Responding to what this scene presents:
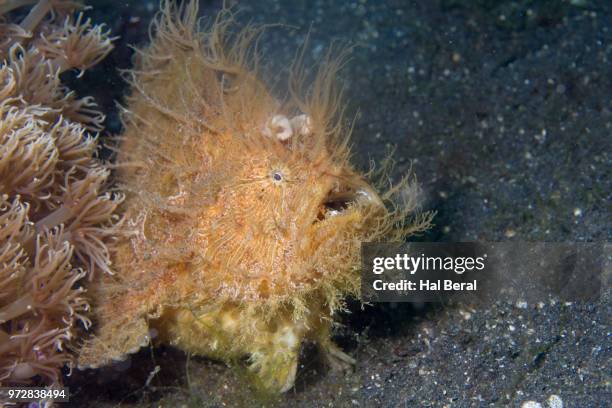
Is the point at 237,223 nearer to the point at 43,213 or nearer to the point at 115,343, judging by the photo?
the point at 115,343

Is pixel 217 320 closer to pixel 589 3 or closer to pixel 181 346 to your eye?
pixel 181 346

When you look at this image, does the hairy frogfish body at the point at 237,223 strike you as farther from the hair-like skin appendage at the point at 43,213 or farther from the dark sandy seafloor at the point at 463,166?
the dark sandy seafloor at the point at 463,166

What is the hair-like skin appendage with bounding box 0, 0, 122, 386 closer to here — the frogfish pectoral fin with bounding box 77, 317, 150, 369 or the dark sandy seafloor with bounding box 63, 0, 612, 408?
the frogfish pectoral fin with bounding box 77, 317, 150, 369

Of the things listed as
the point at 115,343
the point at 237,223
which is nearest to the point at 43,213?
the point at 115,343

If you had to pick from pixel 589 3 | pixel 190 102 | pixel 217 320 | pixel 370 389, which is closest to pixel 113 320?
pixel 217 320

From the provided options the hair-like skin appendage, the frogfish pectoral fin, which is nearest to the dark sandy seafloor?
the frogfish pectoral fin

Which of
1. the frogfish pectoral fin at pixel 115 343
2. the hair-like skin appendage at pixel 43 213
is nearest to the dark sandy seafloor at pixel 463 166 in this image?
the frogfish pectoral fin at pixel 115 343
